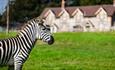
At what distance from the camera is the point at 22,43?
1100 centimetres

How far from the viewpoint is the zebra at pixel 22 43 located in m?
10.8

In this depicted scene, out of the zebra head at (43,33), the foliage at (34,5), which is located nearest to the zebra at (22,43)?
the zebra head at (43,33)

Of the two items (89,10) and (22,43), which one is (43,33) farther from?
(89,10)

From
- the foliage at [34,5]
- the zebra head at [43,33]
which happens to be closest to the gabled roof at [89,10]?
the foliage at [34,5]

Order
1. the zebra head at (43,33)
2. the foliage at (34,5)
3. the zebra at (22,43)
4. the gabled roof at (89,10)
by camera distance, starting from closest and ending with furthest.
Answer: the zebra at (22,43), the zebra head at (43,33), the gabled roof at (89,10), the foliage at (34,5)

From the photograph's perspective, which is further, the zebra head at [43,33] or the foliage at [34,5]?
the foliage at [34,5]

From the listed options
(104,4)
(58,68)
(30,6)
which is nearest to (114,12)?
(104,4)

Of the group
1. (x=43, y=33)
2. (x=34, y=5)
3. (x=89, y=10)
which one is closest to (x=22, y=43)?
(x=43, y=33)

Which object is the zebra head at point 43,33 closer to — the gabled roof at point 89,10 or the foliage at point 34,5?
the gabled roof at point 89,10

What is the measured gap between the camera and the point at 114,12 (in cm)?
9069

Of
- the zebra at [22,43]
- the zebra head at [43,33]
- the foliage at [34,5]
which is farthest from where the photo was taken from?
the foliage at [34,5]

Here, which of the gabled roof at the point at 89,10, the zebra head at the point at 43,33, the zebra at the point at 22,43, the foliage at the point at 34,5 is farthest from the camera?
the foliage at the point at 34,5

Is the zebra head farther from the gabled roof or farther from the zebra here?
the gabled roof

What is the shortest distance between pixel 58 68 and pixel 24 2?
3394 inches
